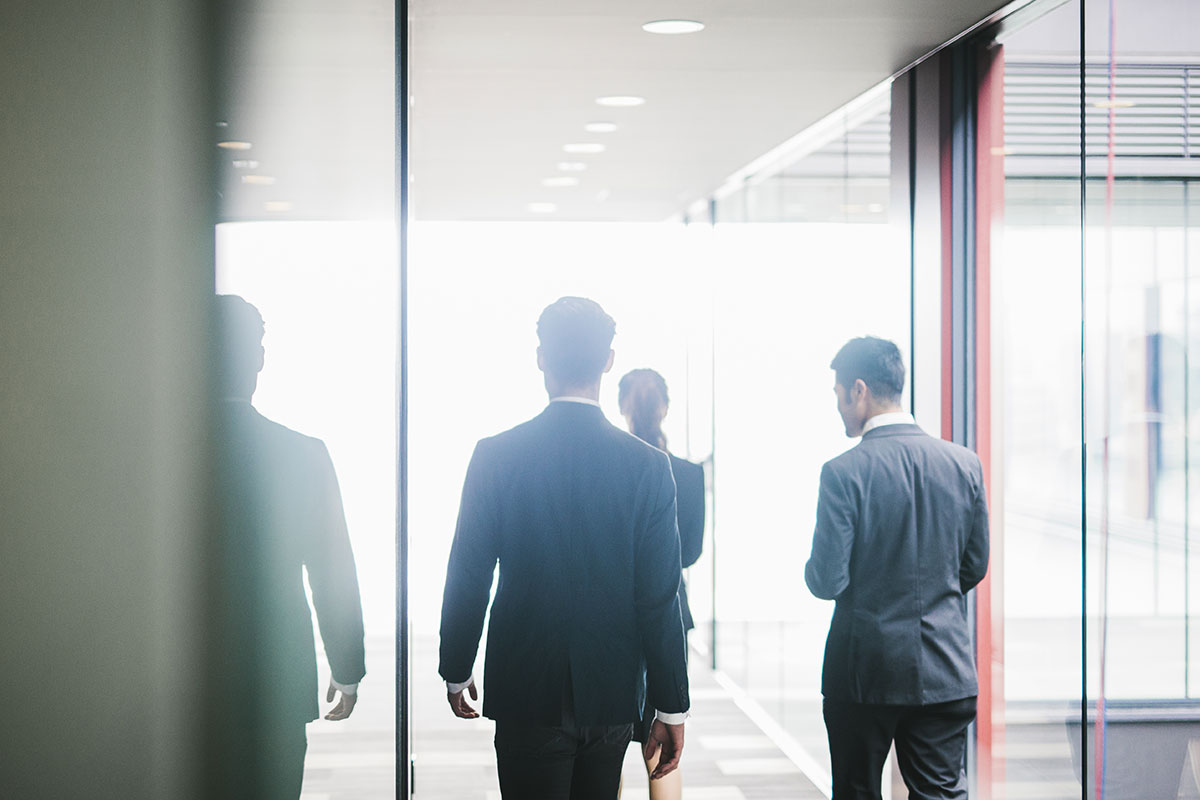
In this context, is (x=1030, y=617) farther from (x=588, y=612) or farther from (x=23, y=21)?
(x=23, y=21)

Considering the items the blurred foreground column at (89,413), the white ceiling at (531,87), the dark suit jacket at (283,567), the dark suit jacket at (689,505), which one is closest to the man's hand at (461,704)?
the dark suit jacket at (283,567)

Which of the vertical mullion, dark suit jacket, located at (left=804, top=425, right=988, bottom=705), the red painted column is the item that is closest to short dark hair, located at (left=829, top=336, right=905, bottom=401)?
dark suit jacket, located at (left=804, top=425, right=988, bottom=705)

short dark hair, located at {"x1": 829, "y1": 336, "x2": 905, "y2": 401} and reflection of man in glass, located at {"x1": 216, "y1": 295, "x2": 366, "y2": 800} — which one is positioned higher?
short dark hair, located at {"x1": 829, "y1": 336, "x2": 905, "y2": 401}

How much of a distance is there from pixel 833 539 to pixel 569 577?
857 millimetres

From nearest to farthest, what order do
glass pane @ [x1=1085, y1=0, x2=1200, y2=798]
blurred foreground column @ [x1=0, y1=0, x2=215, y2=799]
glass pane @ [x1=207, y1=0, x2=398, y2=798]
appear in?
blurred foreground column @ [x1=0, y1=0, x2=215, y2=799] < glass pane @ [x1=207, y1=0, x2=398, y2=798] < glass pane @ [x1=1085, y1=0, x2=1200, y2=798]

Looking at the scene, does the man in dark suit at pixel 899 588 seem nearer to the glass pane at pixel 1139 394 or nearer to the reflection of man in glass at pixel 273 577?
the glass pane at pixel 1139 394

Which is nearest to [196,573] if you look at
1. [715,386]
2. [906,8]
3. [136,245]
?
[136,245]

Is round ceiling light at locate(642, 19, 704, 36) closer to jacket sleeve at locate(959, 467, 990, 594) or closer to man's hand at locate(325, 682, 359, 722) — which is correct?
jacket sleeve at locate(959, 467, 990, 594)

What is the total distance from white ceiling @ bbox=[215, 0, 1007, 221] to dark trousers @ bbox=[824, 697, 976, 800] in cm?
200

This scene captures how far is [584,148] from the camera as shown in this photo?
655 centimetres

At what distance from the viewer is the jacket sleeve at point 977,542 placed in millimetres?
3305

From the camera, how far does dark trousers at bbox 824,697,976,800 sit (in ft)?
10.8

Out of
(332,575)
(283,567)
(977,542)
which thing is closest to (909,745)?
(977,542)

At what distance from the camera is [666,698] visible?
2.82 metres
